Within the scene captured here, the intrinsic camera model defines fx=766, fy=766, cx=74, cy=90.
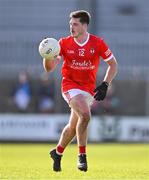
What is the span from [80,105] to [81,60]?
0.73m

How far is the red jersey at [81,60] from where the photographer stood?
11.3 meters

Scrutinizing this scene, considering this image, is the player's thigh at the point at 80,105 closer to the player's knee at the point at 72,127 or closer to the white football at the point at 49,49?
the player's knee at the point at 72,127

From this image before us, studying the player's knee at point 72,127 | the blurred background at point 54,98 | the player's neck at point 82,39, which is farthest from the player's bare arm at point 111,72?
the blurred background at point 54,98

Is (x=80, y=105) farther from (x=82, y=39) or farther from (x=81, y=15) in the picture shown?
(x=81, y=15)

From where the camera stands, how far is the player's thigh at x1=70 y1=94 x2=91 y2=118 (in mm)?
10890

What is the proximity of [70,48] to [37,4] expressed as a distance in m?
19.6

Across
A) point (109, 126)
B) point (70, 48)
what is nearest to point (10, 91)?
point (109, 126)

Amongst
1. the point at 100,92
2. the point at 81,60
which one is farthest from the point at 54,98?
the point at 100,92

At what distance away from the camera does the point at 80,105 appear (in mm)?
10930

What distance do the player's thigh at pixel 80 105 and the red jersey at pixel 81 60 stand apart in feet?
0.74

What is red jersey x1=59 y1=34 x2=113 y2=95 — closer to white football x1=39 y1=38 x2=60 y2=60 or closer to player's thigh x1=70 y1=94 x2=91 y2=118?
player's thigh x1=70 y1=94 x2=91 y2=118

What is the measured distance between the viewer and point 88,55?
1127 centimetres

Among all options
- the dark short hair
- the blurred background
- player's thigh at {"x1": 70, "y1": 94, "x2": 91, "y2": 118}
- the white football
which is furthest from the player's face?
the blurred background

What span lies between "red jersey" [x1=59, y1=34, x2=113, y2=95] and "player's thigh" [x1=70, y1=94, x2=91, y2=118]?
0.74ft
